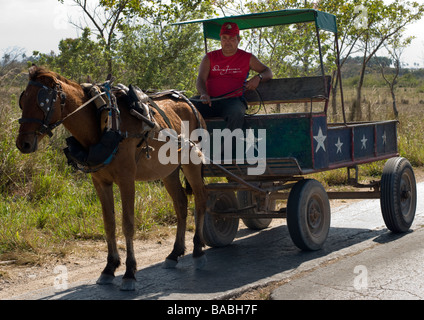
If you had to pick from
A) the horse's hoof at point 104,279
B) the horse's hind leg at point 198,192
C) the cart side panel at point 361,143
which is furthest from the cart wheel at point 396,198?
the horse's hoof at point 104,279

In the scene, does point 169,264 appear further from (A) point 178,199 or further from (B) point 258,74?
(B) point 258,74

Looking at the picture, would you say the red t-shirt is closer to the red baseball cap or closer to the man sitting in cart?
the man sitting in cart

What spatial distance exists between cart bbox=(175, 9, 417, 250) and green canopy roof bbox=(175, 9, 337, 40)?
12mm

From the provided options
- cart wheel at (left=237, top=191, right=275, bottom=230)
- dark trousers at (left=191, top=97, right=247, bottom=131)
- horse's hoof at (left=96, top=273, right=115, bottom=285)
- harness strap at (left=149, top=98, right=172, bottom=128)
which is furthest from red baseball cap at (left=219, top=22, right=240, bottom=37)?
horse's hoof at (left=96, top=273, right=115, bottom=285)

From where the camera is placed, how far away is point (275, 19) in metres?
7.72

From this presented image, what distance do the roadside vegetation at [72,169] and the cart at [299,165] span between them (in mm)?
1296

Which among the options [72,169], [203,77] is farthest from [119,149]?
[72,169]

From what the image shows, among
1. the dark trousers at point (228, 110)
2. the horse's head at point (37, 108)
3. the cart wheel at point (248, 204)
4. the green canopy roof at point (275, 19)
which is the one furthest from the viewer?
the cart wheel at point (248, 204)

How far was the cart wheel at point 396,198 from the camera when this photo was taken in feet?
23.6

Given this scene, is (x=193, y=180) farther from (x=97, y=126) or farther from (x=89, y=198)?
(x=89, y=198)

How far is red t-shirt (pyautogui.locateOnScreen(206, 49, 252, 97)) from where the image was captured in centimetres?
702

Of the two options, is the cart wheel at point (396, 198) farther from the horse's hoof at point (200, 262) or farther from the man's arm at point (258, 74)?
the horse's hoof at point (200, 262)
